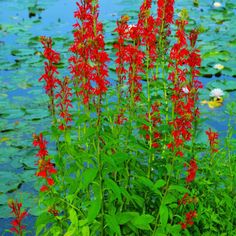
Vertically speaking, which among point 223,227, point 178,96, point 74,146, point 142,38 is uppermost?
point 142,38

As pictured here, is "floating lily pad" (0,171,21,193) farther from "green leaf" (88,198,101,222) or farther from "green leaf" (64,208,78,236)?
"green leaf" (88,198,101,222)

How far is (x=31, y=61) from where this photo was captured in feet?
17.1

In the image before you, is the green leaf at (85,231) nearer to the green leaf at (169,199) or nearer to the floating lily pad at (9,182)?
the green leaf at (169,199)

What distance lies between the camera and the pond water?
10.9ft

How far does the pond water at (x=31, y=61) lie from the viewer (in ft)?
10.9

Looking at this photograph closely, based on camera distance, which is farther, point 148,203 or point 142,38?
point 148,203

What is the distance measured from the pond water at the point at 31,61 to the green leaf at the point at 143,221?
0.68m

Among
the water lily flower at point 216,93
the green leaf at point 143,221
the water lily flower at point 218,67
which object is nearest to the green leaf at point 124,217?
the green leaf at point 143,221

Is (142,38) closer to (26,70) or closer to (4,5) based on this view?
(26,70)

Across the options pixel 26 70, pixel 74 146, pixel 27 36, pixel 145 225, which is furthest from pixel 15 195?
pixel 27 36

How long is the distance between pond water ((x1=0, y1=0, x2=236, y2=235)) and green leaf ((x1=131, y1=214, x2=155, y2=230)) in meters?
0.68

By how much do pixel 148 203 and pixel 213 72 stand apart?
2862 millimetres

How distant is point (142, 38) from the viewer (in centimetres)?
200

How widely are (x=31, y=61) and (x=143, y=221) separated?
361 cm
